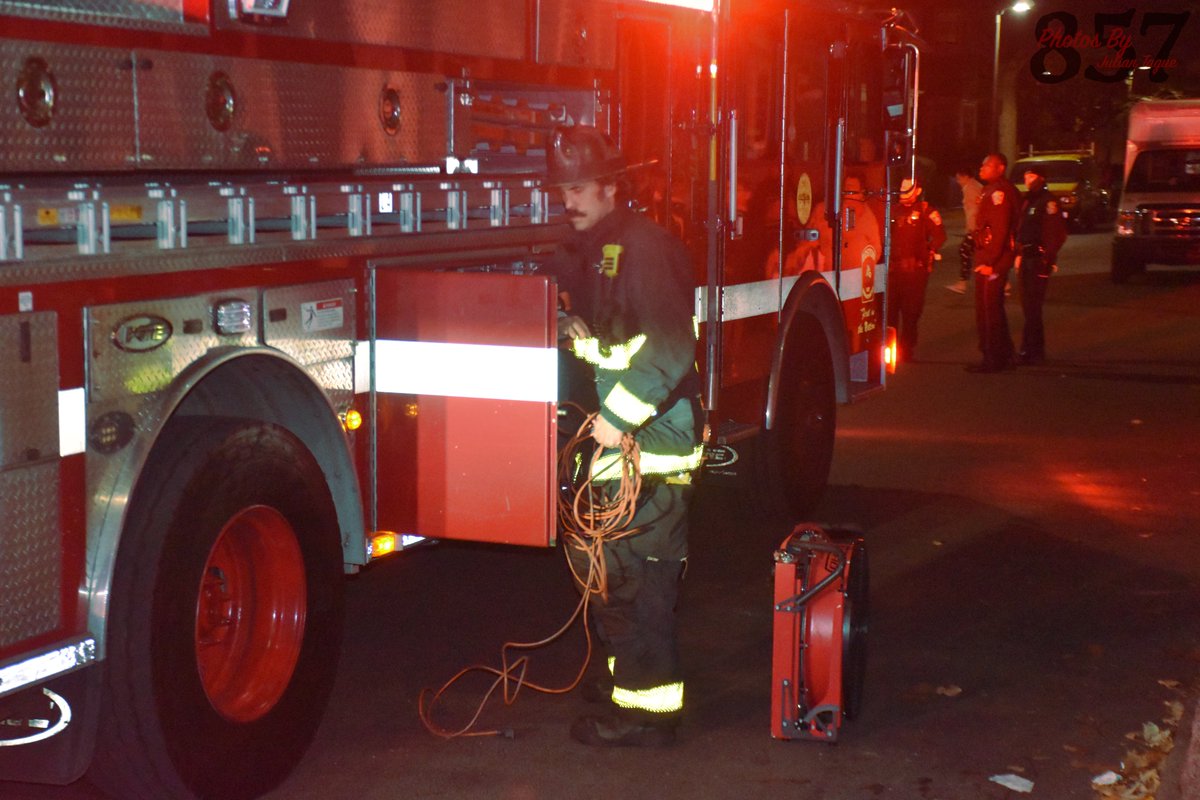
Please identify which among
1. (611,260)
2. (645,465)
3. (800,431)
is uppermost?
(611,260)

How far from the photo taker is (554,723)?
5.41m

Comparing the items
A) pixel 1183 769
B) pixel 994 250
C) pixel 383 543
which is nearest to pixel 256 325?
pixel 383 543

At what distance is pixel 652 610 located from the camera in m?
5.16

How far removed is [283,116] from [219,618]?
1.47m

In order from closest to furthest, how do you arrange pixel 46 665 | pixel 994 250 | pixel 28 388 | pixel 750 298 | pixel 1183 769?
pixel 28 388, pixel 46 665, pixel 1183 769, pixel 750 298, pixel 994 250

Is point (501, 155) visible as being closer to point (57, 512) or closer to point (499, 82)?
point (499, 82)

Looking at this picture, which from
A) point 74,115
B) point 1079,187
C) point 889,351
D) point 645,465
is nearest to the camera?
point 74,115

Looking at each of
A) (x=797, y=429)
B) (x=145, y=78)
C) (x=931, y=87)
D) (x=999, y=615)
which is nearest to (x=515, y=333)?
(x=145, y=78)

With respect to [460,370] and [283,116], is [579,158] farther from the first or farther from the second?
[283,116]

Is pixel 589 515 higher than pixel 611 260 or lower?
lower

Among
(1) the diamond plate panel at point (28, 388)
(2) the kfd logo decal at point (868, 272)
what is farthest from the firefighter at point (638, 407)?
(2) the kfd logo decal at point (868, 272)

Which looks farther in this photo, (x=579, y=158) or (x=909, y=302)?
(x=909, y=302)

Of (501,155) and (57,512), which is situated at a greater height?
(501,155)

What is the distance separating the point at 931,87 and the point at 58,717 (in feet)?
185
